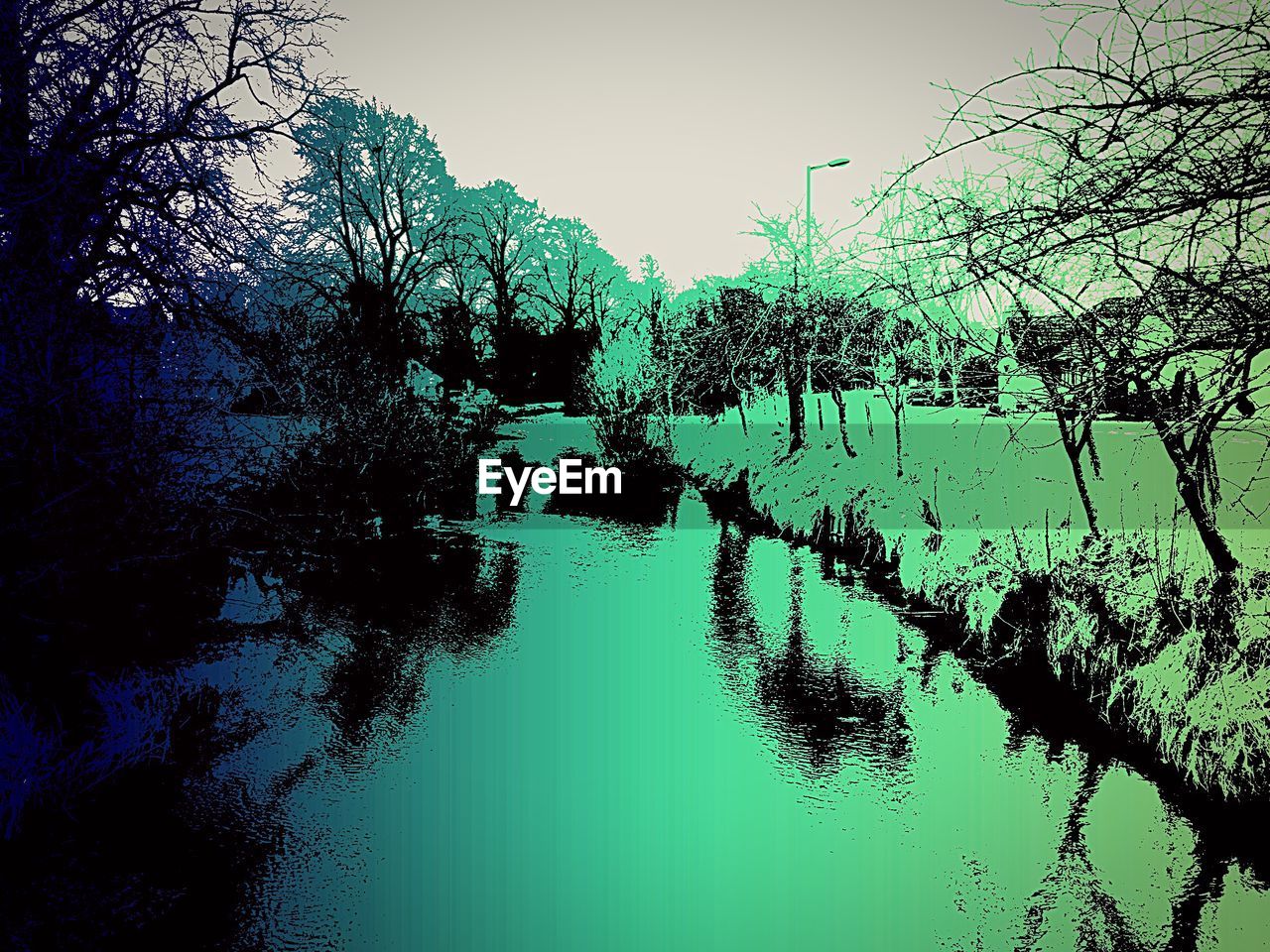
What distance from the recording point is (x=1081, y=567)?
8953mm

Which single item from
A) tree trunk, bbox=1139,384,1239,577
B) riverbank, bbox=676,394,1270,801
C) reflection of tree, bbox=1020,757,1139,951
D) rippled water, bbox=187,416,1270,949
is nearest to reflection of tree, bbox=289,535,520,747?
rippled water, bbox=187,416,1270,949

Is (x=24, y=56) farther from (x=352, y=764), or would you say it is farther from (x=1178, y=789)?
(x=1178, y=789)

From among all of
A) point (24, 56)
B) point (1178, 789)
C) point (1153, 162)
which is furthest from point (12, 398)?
point (1178, 789)

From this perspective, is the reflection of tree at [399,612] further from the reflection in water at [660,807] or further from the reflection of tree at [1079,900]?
the reflection of tree at [1079,900]

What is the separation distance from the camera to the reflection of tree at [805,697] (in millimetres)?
6246

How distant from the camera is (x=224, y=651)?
868cm

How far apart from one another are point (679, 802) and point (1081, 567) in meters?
5.73

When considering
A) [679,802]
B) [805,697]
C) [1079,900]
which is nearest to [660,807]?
[679,802]

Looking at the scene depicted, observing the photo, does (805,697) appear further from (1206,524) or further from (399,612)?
(399,612)

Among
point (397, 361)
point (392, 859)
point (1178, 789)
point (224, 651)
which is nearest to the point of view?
point (392, 859)

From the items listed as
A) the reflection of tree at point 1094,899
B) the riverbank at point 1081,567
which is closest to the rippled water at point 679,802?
the reflection of tree at point 1094,899

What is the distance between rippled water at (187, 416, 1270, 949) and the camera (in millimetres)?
4004

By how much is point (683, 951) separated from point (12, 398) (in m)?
4.62

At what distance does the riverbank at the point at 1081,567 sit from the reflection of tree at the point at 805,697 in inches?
63.8
